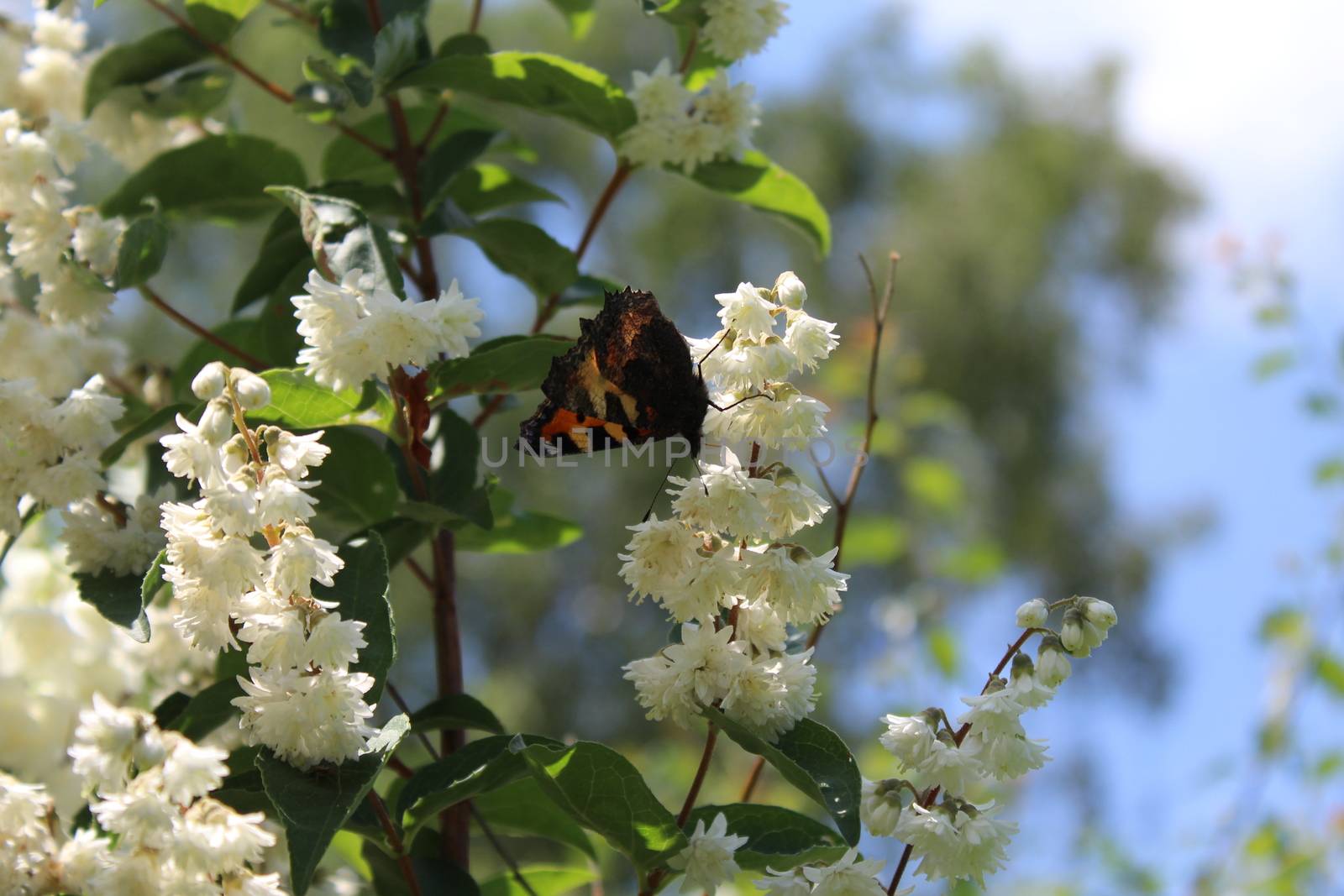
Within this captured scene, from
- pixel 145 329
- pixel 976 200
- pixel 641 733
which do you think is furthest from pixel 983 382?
pixel 145 329

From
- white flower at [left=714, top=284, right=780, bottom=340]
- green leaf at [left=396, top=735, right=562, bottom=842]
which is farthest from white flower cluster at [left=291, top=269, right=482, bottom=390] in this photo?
green leaf at [left=396, top=735, right=562, bottom=842]

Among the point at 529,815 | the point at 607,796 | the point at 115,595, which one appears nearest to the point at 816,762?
the point at 607,796

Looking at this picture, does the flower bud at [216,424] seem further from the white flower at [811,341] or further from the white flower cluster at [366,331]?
the white flower at [811,341]

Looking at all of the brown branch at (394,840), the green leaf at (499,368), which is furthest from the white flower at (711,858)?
the green leaf at (499,368)

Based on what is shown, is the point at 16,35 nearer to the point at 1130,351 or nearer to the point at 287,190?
the point at 287,190

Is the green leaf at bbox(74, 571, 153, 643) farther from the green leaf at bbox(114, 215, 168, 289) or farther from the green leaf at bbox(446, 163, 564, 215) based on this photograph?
the green leaf at bbox(446, 163, 564, 215)
